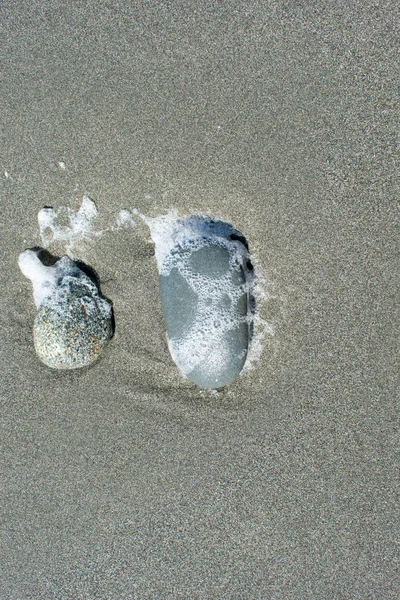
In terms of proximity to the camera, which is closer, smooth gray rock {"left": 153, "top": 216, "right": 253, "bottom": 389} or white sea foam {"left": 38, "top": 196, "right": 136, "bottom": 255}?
smooth gray rock {"left": 153, "top": 216, "right": 253, "bottom": 389}

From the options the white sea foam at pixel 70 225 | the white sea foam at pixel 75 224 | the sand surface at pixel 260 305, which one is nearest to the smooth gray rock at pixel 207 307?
the sand surface at pixel 260 305

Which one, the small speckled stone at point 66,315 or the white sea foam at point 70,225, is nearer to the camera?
the small speckled stone at point 66,315

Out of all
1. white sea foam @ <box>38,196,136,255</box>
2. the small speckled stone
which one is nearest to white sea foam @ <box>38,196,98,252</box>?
white sea foam @ <box>38,196,136,255</box>

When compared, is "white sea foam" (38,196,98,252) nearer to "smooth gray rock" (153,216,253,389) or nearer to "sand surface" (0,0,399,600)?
"sand surface" (0,0,399,600)

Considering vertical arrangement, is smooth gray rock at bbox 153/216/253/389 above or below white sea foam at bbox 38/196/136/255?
below

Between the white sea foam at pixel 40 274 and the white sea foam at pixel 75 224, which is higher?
the white sea foam at pixel 75 224

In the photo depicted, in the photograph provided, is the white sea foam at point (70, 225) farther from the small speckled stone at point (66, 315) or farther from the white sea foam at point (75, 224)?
the small speckled stone at point (66, 315)
